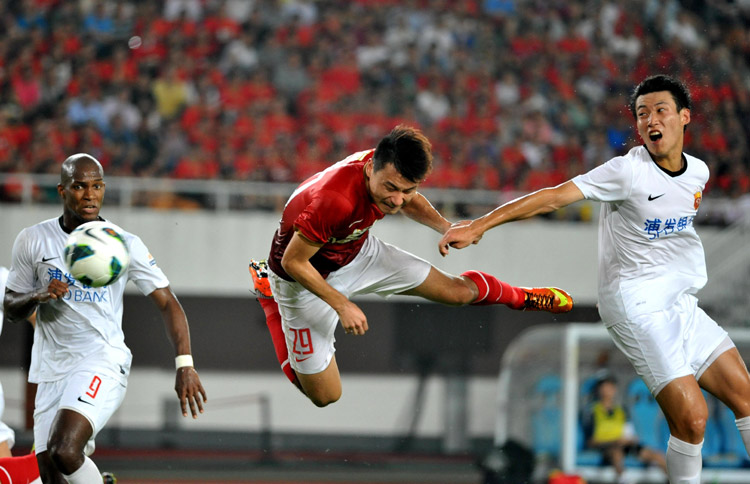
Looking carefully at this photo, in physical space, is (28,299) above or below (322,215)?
below

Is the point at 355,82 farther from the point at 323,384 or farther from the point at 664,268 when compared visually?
the point at 664,268

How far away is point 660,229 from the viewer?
17.7 feet

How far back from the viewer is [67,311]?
555 centimetres

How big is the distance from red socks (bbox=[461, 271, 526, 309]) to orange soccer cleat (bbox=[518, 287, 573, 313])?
50mm

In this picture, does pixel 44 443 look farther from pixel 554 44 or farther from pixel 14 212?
pixel 554 44

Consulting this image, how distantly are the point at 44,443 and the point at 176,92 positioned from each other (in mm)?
9946

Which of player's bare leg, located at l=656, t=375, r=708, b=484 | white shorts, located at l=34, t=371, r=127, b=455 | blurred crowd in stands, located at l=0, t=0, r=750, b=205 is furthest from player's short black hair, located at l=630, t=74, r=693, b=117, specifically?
blurred crowd in stands, located at l=0, t=0, r=750, b=205

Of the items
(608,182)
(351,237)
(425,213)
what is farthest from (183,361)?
(608,182)

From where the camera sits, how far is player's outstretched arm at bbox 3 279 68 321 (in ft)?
17.1

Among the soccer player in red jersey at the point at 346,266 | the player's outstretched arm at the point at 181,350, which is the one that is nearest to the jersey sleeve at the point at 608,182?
the soccer player in red jersey at the point at 346,266

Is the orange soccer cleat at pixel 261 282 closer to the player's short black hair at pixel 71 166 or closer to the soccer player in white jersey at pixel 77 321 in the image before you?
the soccer player in white jersey at pixel 77 321

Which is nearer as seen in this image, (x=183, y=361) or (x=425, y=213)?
(x=183, y=361)

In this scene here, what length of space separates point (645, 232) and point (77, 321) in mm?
3332

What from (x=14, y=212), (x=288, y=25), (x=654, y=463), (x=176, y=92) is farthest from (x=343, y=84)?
(x=654, y=463)
